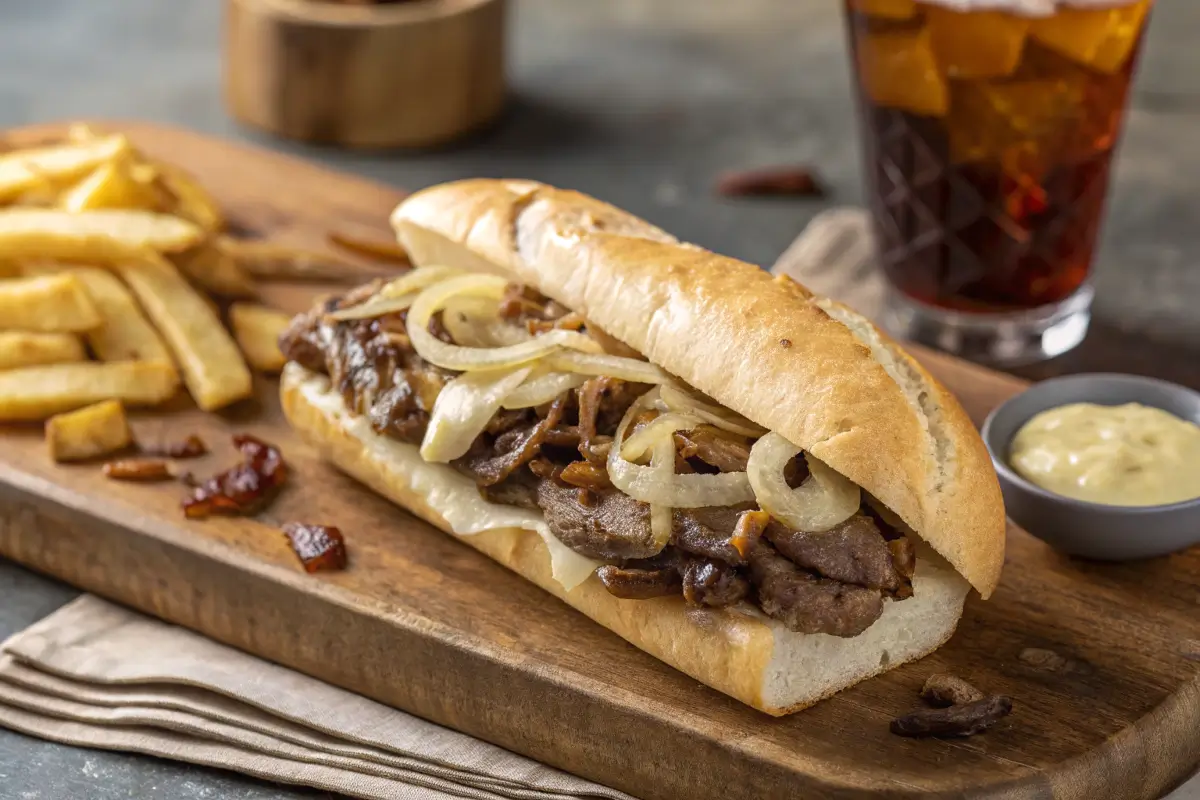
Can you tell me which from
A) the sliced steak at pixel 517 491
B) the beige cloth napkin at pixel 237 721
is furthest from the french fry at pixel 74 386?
the sliced steak at pixel 517 491

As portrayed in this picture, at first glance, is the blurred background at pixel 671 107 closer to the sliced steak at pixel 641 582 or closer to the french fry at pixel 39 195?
the french fry at pixel 39 195

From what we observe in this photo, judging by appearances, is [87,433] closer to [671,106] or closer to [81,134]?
[81,134]

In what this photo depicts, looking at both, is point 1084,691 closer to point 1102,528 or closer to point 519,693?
point 1102,528

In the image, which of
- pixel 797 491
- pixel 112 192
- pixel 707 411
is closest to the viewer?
pixel 797 491

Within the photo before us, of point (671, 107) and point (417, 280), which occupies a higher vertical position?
point (417, 280)

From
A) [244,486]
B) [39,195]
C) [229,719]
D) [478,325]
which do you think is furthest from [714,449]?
[39,195]

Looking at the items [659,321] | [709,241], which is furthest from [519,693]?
[709,241]
